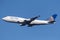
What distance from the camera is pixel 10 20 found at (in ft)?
338

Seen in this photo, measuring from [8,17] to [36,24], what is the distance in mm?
12058

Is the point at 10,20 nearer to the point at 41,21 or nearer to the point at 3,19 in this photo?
the point at 3,19

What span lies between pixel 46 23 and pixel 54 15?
485 centimetres

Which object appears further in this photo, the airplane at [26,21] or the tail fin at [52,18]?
the tail fin at [52,18]

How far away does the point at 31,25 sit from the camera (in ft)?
347

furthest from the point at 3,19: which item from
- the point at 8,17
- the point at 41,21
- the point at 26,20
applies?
the point at 41,21

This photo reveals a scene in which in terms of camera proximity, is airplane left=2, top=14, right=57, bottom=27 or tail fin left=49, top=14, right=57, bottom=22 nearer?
airplane left=2, top=14, right=57, bottom=27

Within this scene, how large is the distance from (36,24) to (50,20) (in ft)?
19.7

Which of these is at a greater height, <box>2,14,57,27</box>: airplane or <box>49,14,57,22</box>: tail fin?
<box>49,14,57,22</box>: tail fin

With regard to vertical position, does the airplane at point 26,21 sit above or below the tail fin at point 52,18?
→ below

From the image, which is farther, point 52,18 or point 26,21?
point 52,18

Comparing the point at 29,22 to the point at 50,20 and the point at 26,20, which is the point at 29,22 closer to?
the point at 26,20

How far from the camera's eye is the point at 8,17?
104188 mm

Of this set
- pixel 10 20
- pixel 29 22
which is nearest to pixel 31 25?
pixel 29 22
